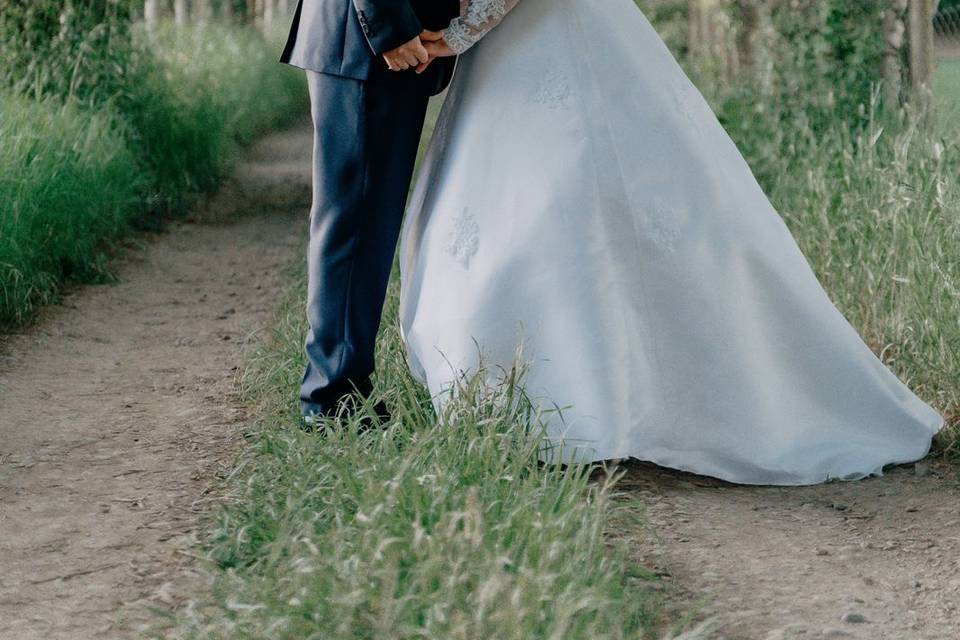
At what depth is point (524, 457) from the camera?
2.65 metres

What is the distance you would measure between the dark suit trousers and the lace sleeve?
0.14 meters

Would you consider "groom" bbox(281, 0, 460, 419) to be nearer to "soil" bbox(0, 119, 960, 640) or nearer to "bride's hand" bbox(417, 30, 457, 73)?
"bride's hand" bbox(417, 30, 457, 73)

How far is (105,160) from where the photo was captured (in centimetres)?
612

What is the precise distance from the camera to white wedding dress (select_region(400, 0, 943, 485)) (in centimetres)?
308

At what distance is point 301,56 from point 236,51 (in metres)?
9.16

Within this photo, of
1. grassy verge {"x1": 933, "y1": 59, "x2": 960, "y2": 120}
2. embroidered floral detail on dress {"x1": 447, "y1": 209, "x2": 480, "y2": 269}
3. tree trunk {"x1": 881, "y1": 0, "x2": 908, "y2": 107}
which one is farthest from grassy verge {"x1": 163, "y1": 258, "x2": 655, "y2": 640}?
tree trunk {"x1": 881, "y1": 0, "x2": 908, "y2": 107}

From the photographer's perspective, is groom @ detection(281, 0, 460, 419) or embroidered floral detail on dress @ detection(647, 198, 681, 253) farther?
embroidered floral detail on dress @ detection(647, 198, 681, 253)

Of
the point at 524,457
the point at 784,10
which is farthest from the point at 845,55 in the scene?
the point at 524,457

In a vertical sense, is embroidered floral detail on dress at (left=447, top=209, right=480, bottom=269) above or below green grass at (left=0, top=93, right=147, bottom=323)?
above

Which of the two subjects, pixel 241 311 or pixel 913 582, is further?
pixel 241 311

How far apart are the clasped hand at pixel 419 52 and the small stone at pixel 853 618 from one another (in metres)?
1.53

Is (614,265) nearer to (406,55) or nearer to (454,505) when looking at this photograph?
(406,55)

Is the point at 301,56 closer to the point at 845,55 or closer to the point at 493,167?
the point at 493,167

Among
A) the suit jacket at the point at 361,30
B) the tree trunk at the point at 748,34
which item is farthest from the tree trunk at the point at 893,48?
the suit jacket at the point at 361,30
